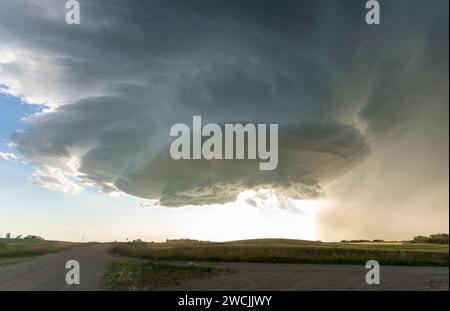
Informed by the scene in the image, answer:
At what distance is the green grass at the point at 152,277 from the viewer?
25023mm

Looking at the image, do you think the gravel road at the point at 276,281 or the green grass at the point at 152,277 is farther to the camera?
the green grass at the point at 152,277

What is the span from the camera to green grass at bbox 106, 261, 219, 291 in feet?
82.1

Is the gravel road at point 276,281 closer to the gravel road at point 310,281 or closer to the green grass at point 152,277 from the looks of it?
the gravel road at point 310,281

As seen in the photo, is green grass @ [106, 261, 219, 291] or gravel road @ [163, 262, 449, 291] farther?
green grass @ [106, 261, 219, 291]

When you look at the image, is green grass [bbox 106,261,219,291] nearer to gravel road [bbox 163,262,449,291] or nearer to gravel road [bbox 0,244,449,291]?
gravel road [bbox 0,244,449,291]

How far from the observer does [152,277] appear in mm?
29000

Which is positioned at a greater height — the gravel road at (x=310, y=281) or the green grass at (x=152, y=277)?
the gravel road at (x=310, y=281)

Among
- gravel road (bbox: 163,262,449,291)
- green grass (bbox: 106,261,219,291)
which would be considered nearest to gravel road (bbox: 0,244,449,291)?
gravel road (bbox: 163,262,449,291)

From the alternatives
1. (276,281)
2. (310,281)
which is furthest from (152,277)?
(310,281)

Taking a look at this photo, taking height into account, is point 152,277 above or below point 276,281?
below

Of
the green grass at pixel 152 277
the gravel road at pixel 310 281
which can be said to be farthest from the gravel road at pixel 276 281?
the green grass at pixel 152 277

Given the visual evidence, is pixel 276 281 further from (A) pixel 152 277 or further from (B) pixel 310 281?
(A) pixel 152 277
